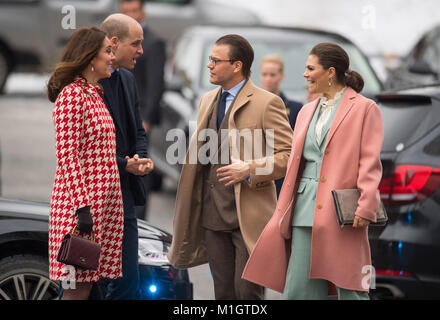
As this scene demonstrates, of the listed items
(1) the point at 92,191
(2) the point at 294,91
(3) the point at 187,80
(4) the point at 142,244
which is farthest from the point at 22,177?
(1) the point at 92,191

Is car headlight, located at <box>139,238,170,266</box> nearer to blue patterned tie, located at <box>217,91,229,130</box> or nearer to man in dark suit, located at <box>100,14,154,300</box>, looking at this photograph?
man in dark suit, located at <box>100,14,154,300</box>

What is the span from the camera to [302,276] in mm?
4793

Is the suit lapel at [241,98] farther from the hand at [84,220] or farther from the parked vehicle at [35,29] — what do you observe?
the parked vehicle at [35,29]

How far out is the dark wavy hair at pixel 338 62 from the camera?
15.4 ft

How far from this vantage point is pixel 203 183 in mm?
5160

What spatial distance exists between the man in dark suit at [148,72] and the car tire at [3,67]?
1035cm

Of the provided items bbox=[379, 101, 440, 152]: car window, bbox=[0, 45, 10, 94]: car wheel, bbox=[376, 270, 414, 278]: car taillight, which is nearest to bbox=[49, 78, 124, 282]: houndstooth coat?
bbox=[376, 270, 414, 278]: car taillight

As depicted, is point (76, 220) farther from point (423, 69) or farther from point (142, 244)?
point (423, 69)

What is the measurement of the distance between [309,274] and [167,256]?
1.03m

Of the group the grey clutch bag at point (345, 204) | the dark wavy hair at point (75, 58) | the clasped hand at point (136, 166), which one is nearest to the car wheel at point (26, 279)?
the clasped hand at point (136, 166)

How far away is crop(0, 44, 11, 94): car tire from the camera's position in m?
17.9

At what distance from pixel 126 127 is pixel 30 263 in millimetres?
929

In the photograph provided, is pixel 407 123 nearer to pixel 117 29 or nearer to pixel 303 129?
pixel 303 129

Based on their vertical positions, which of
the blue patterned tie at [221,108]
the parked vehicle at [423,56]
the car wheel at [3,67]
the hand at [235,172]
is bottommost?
the hand at [235,172]
